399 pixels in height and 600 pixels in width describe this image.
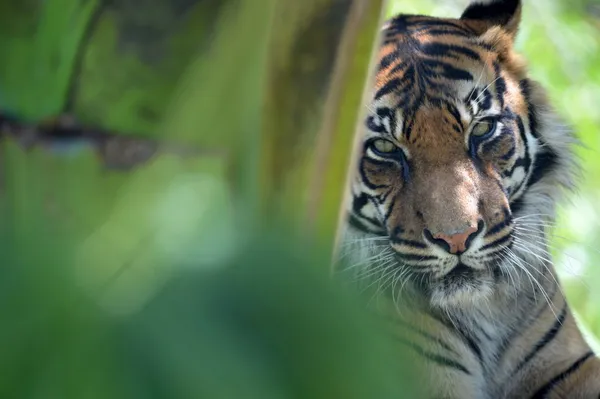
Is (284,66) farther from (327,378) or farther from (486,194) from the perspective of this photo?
(486,194)

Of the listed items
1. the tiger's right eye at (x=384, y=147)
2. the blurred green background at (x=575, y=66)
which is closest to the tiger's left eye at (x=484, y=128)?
the tiger's right eye at (x=384, y=147)

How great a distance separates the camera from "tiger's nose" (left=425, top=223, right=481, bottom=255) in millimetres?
1429

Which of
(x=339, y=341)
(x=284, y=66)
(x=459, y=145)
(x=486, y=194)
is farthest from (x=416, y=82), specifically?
(x=339, y=341)

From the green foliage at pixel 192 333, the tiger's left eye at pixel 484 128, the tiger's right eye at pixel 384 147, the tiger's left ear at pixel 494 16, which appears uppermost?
the tiger's left ear at pixel 494 16

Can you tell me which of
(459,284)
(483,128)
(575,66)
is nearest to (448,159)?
(483,128)

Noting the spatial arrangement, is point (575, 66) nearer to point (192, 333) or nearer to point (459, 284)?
point (459, 284)

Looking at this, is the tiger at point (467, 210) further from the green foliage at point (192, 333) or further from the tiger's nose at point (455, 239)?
the green foliage at point (192, 333)

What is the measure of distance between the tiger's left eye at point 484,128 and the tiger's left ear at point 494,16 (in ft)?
0.94

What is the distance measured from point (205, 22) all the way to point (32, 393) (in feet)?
0.60

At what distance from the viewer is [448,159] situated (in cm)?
146

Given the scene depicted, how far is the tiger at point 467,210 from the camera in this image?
4.81 ft

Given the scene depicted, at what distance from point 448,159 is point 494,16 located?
0.48 metres

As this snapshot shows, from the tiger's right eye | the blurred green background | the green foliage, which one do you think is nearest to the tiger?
the tiger's right eye

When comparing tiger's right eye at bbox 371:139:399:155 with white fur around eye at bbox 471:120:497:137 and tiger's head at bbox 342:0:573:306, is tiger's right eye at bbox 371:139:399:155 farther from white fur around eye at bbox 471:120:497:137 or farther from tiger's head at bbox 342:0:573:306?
white fur around eye at bbox 471:120:497:137
